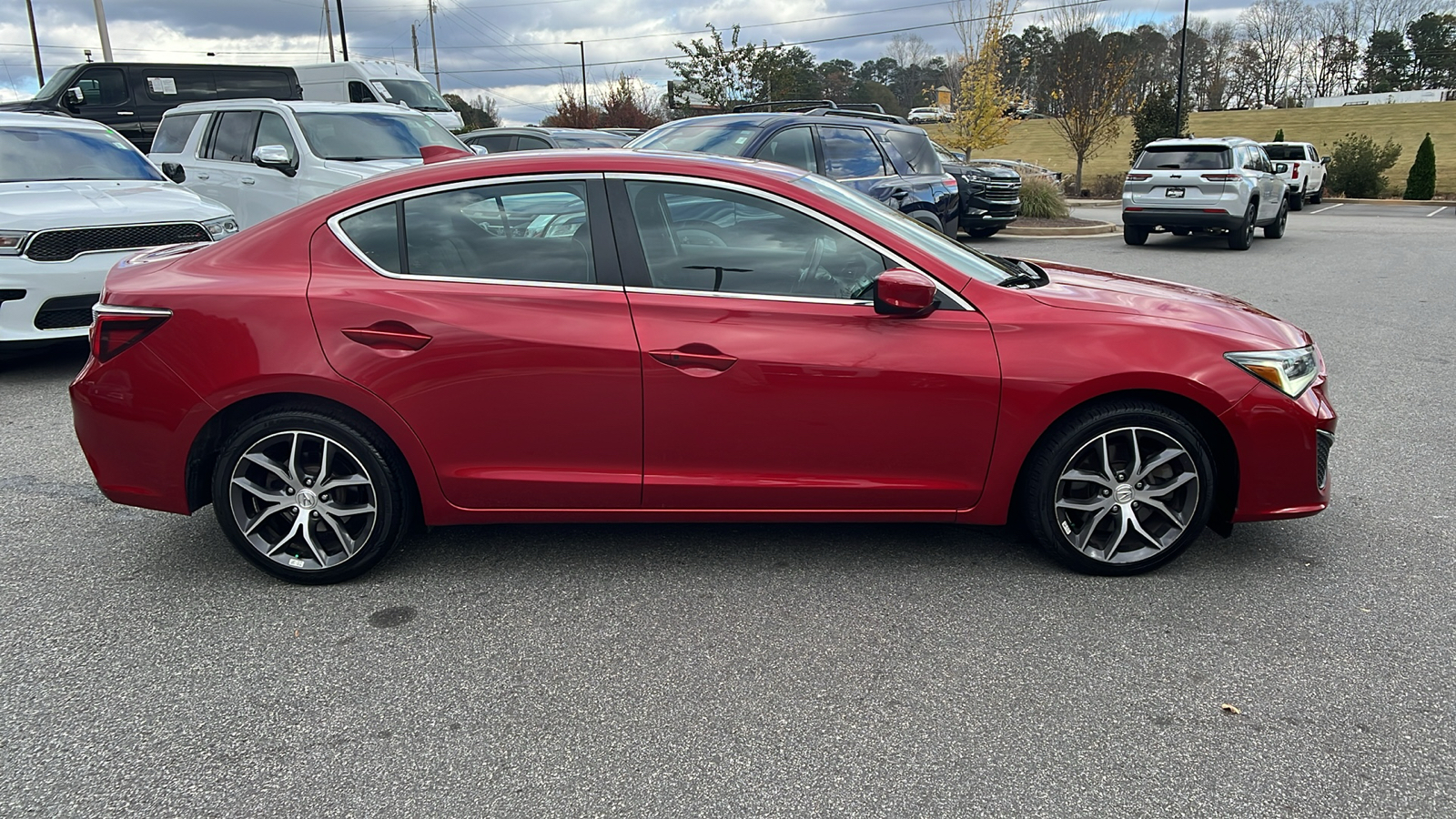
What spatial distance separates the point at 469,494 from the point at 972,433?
6.07ft

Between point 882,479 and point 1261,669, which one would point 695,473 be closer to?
point 882,479

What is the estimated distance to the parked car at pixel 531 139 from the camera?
664 inches

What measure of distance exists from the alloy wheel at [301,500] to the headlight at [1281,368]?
3224 millimetres

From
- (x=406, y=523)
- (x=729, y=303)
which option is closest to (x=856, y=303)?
(x=729, y=303)

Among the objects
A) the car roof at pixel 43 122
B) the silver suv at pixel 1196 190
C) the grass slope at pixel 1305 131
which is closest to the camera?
the car roof at pixel 43 122

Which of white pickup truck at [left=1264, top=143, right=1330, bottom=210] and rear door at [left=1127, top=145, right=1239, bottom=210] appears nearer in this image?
rear door at [left=1127, top=145, right=1239, bottom=210]

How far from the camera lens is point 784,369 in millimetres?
3494

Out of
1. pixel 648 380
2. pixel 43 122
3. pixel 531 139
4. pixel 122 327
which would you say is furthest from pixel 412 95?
pixel 648 380

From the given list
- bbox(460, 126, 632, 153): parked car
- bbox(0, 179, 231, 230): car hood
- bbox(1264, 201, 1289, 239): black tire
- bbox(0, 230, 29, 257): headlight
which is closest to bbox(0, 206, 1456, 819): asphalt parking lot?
bbox(0, 230, 29, 257): headlight

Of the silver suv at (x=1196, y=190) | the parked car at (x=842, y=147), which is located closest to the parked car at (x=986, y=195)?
the silver suv at (x=1196, y=190)

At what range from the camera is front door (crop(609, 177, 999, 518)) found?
3508 millimetres

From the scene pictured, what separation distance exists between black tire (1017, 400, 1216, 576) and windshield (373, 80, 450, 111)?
874 inches

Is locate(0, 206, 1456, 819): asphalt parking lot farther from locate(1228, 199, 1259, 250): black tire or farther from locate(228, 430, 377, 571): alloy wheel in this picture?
locate(1228, 199, 1259, 250): black tire

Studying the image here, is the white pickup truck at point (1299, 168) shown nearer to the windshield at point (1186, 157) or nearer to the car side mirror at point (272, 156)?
the windshield at point (1186, 157)
